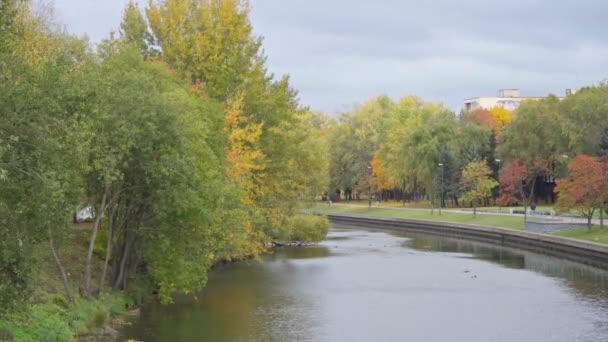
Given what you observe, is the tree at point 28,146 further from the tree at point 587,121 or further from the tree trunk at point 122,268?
the tree at point 587,121

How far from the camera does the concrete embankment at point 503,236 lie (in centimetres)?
5284

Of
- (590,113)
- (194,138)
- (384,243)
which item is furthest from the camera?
(590,113)

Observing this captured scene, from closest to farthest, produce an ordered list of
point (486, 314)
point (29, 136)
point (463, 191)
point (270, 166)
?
point (29, 136) → point (486, 314) → point (270, 166) → point (463, 191)

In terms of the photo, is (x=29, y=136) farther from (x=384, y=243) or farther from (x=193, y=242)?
(x=384, y=243)

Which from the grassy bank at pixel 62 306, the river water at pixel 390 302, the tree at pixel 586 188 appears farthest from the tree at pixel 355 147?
the grassy bank at pixel 62 306

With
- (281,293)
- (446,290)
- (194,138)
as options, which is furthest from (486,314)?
(194,138)

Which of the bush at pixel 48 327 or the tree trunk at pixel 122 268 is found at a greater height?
the tree trunk at pixel 122 268

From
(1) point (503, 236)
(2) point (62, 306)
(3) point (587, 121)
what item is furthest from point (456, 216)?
(2) point (62, 306)

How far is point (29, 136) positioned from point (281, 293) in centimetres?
2390

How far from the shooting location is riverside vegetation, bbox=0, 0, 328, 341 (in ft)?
58.1

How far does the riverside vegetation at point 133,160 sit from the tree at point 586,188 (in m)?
17.6

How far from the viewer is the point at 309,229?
2589 inches

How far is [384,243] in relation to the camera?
69.4 metres

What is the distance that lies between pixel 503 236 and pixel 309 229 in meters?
16.3
